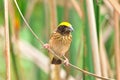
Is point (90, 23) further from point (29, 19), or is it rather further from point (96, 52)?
point (29, 19)

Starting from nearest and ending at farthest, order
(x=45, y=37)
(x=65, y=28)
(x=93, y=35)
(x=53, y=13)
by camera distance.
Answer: (x=93, y=35) → (x=65, y=28) → (x=53, y=13) → (x=45, y=37)

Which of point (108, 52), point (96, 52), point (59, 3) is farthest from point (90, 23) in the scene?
point (59, 3)

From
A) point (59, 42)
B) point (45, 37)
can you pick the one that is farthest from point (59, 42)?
point (45, 37)

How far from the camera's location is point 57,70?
2.60m

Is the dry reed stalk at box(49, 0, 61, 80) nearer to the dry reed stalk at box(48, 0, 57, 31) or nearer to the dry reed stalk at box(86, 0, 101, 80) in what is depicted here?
the dry reed stalk at box(48, 0, 57, 31)

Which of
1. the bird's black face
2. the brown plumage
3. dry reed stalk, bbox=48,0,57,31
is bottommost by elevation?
the brown plumage

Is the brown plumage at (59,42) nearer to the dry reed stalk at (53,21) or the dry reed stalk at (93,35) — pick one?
the dry reed stalk at (53,21)

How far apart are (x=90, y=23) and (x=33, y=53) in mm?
1224

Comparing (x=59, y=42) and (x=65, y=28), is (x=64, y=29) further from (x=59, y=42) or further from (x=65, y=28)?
(x=59, y=42)

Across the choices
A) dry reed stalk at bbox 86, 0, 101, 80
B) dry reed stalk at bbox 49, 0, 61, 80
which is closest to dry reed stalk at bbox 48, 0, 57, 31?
dry reed stalk at bbox 49, 0, 61, 80

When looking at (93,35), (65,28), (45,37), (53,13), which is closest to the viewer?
(93,35)

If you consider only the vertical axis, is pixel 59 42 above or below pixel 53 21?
below

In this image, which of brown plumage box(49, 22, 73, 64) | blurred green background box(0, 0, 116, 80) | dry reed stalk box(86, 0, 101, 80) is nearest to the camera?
dry reed stalk box(86, 0, 101, 80)

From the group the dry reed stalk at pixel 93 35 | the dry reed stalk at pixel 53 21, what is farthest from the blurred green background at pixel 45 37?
the dry reed stalk at pixel 93 35
